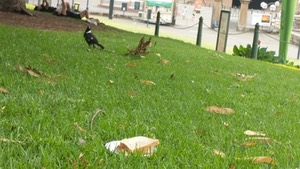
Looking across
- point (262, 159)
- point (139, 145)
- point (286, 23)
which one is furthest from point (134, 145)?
point (286, 23)

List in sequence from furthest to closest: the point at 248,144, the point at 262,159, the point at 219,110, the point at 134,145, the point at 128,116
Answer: the point at 219,110
the point at 128,116
the point at 248,144
the point at 262,159
the point at 134,145

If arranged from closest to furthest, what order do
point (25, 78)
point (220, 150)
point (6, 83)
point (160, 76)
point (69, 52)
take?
1. point (220, 150)
2. point (6, 83)
3. point (25, 78)
4. point (160, 76)
5. point (69, 52)

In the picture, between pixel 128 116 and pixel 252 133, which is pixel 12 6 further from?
pixel 252 133

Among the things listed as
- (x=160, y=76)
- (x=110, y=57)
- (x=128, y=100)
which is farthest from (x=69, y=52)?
(x=128, y=100)

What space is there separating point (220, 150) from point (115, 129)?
23.1 inches

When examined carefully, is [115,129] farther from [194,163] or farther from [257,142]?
[257,142]

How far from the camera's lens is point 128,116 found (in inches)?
131

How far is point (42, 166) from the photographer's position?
210 centimetres

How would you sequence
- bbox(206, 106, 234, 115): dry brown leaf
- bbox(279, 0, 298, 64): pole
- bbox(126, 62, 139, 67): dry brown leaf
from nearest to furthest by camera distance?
bbox(206, 106, 234, 115): dry brown leaf → bbox(126, 62, 139, 67): dry brown leaf → bbox(279, 0, 298, 64): pole

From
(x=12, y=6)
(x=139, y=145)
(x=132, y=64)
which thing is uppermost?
(x=12, y=6)

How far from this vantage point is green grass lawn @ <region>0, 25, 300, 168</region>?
237 centimetres

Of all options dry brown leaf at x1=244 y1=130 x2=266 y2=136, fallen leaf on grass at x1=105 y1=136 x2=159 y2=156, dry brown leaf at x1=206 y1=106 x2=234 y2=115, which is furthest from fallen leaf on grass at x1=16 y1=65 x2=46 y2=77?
fallen leaf on grass at x1=105 y1=136 x2=159 y2=156

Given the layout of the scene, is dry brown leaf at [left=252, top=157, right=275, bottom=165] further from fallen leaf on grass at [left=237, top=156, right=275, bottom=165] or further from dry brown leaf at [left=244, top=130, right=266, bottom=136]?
dry brown leaf at [left=244, top=130, right=266, bottom=136]

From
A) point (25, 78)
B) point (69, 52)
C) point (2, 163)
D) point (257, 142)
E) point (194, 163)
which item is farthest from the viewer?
point (69, 52)
